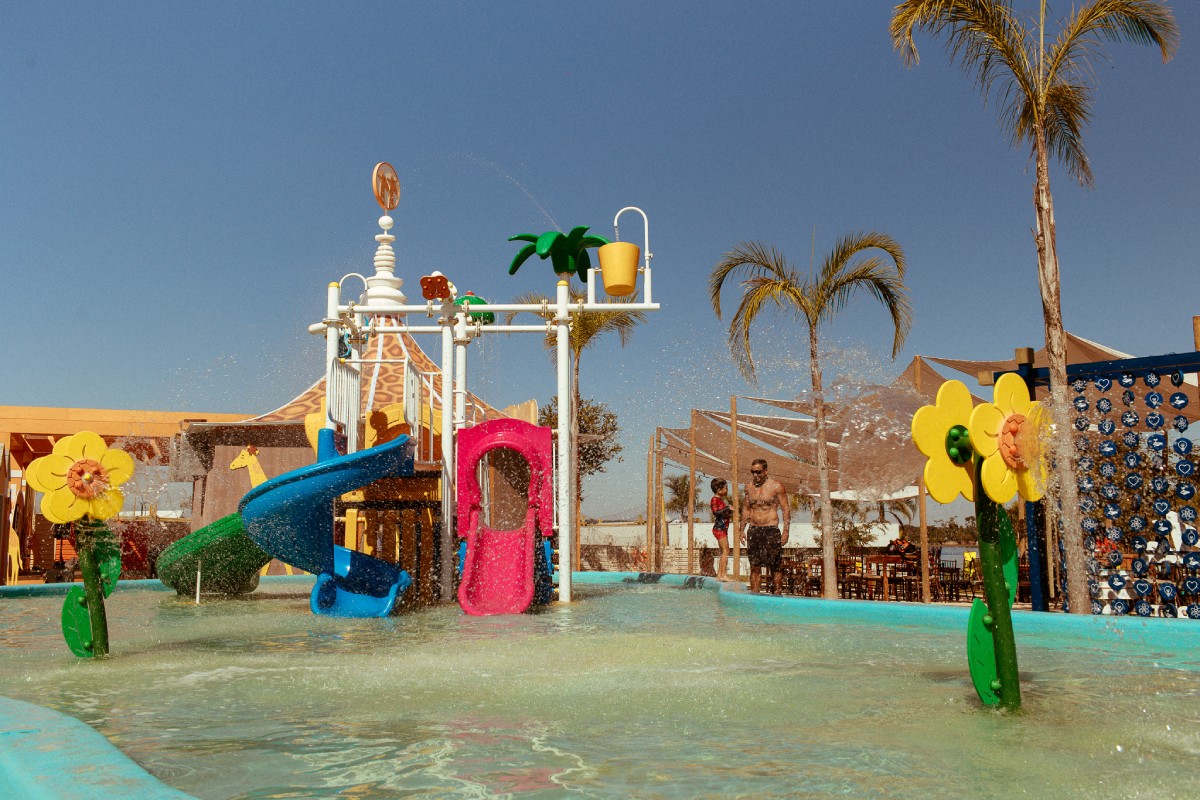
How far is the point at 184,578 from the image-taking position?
1158cm

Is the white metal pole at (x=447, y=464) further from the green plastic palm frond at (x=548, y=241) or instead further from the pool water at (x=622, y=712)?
the pool water at (x=622, y=712)

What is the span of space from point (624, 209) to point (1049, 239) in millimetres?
4294

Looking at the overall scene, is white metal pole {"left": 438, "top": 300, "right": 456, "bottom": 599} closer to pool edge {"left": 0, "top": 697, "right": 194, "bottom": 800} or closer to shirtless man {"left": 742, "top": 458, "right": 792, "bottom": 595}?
shirtless man {"left": 742, "top": 458, "right": 792, "bottom": 595}

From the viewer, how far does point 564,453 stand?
10.0 meters

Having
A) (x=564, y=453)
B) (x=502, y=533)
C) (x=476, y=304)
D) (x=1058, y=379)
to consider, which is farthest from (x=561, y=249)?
(x=1058, y=379)

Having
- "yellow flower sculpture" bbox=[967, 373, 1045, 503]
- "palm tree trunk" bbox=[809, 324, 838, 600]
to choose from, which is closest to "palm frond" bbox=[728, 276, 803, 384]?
"palm tree trunk" bbox=[809, 324, 838, 600]

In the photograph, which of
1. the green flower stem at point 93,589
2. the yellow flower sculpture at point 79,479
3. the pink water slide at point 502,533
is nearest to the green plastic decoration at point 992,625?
the green flower stem at point 93,589

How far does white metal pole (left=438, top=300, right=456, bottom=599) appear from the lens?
10.0 metres

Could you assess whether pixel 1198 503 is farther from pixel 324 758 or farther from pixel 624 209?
pixel 324 758

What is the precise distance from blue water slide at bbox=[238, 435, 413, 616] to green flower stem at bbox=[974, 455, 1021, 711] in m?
5.91

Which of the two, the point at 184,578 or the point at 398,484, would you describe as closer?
the point at 398,484

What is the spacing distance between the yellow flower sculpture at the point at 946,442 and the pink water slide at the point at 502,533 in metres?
5.91

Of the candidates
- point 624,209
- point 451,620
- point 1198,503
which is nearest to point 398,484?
point 451,620

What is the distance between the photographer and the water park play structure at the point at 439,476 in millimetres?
8742
